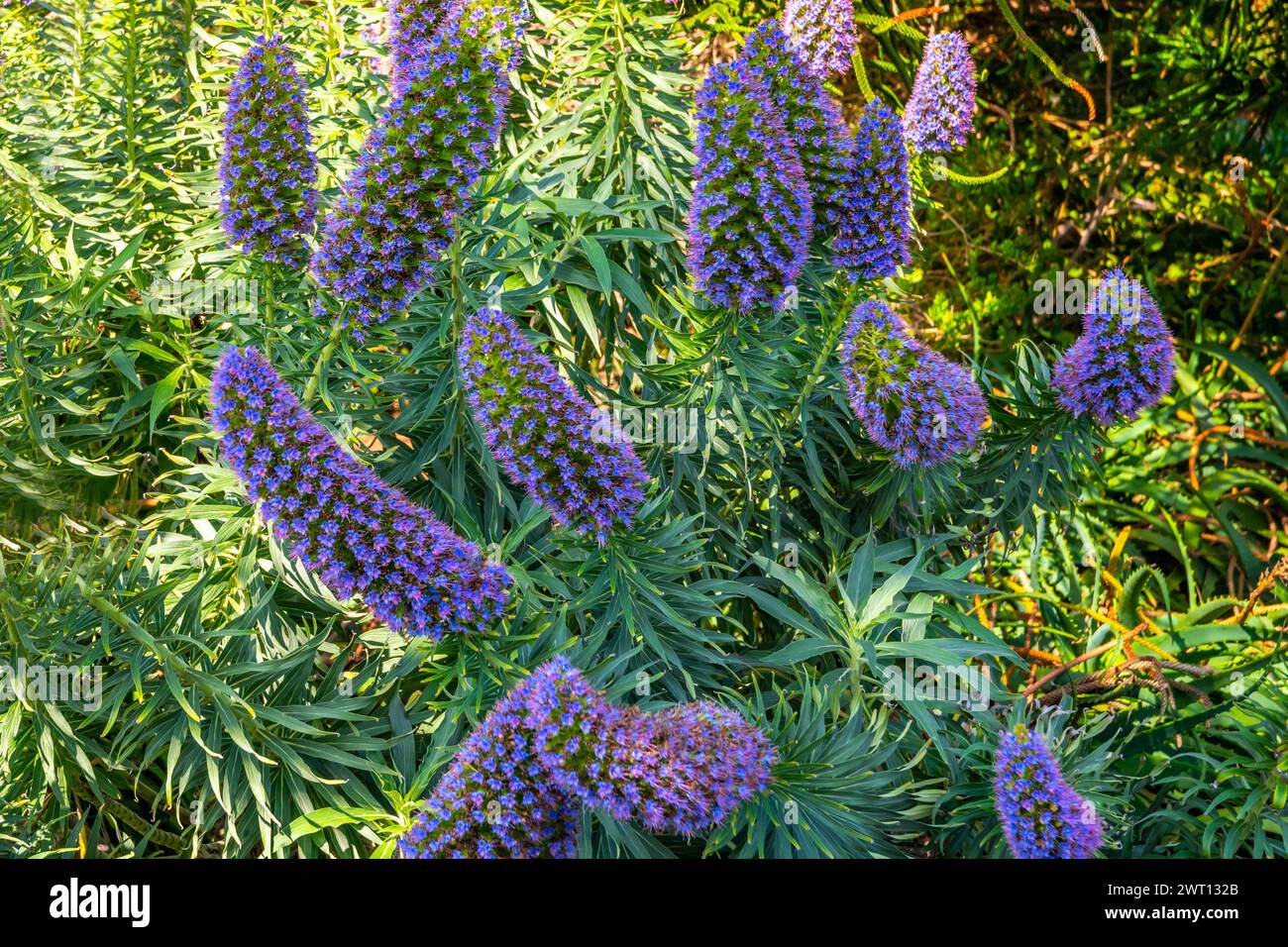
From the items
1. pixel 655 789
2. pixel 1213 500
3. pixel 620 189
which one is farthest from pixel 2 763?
pixel 1213 500

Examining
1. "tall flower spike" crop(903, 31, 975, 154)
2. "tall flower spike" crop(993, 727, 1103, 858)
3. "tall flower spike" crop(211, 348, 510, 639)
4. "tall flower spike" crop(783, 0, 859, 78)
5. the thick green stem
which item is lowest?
"tall flower spike" crop(993, 727, 1103, 858)

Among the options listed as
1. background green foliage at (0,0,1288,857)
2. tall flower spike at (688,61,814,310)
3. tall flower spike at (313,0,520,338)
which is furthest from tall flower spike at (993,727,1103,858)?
tall flower spike at (313,0,520,338)

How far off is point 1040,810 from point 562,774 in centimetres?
79

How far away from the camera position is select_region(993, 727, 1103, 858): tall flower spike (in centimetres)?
183

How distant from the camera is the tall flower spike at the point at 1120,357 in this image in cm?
228

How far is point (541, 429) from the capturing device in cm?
185

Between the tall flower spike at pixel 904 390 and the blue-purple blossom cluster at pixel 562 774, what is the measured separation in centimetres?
73

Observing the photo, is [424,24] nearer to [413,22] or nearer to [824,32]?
[413,22]

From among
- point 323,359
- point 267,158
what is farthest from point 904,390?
point 267,158

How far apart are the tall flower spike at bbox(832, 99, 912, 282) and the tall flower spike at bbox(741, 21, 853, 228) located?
0.09 feet

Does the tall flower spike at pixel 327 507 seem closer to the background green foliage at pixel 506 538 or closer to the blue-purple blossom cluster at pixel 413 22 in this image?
the background green foliage at pixel 506 538

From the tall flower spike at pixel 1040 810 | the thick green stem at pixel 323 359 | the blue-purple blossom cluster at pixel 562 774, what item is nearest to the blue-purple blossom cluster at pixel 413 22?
the thick green stem at pixel 323 359

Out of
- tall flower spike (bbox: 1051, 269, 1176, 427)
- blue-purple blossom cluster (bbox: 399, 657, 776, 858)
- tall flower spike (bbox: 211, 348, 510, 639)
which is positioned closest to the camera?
blue-purple blossom cluster (bbox: 399, 657, 776, 858)

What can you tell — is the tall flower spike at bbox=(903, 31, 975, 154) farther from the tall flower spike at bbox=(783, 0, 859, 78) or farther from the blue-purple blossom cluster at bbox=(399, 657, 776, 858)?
the blue-purple blossom cluster at bbox=(399, 657, 776, 858)
